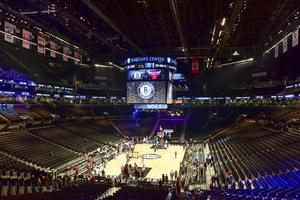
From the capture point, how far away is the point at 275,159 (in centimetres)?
1950

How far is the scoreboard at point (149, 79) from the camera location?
36.5 metres

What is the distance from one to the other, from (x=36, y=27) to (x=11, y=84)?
7.37 metres

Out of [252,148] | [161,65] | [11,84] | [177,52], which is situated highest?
[177,52]

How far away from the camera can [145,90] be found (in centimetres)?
3678

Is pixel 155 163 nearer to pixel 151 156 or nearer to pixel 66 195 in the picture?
pixel 151 156

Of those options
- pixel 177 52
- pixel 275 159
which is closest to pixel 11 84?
pixel 177 52

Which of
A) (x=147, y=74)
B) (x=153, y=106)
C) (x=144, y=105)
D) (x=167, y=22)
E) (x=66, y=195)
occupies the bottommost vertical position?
(x=66, y=195)

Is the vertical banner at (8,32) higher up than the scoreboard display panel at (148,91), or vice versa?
the vertical banner at (8,32)

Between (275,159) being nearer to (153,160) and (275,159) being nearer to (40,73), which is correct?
(153,160)

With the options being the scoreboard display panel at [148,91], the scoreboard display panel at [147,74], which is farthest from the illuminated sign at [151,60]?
the scoreboard display panel at [148,91]

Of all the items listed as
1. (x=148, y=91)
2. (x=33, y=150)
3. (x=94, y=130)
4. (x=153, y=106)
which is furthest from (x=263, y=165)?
(x=94, y=130)

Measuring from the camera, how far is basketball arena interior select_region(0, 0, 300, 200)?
18891 mm

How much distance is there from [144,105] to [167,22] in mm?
10920

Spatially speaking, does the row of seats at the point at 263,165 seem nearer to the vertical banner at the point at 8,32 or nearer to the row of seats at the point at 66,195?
the row of seats at the point at 66,195
